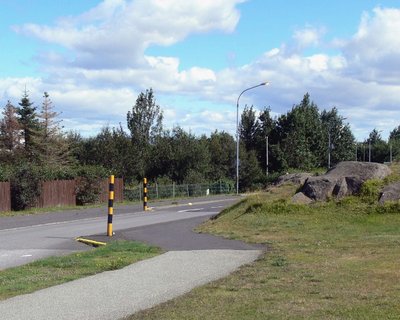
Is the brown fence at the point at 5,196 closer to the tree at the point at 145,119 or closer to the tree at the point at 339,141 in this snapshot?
the tree at the point at 145,119

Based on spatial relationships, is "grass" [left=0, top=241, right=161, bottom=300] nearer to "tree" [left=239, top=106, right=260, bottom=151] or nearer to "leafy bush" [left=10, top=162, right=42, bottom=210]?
"leafy bush" [left=10, top=162, right=42, bottom=210]

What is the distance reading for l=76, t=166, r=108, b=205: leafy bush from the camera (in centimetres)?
3797

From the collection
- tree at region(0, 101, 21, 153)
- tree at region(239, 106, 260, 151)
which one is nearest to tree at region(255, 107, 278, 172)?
tree at region(239, 106, 260, 151)

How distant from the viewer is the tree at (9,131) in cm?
5503

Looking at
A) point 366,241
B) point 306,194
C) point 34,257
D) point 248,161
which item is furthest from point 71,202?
point 248,161

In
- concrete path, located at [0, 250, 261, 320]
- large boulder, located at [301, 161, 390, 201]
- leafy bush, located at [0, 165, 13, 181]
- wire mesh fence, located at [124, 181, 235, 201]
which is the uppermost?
leafy bush, located at [0, 165, 13, 181]

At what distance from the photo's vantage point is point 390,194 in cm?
1900

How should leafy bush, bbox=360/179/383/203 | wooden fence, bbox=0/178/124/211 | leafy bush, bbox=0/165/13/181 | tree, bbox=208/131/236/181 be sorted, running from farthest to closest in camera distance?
1. tree, bbox=208/131/236/181
2. leafy bush, bbox=0/165/13/181
3. wooden fence, bbox=0/178/124/211
4. leafy bush, bbox=360/179/383/203

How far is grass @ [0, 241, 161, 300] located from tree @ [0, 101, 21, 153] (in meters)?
44.1

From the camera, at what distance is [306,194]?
20.7 metres

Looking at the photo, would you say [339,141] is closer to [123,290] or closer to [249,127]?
[249,127]

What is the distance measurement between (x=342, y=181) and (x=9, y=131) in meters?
41.5

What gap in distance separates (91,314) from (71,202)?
30.9 metres

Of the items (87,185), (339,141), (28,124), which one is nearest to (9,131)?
(28,124)
